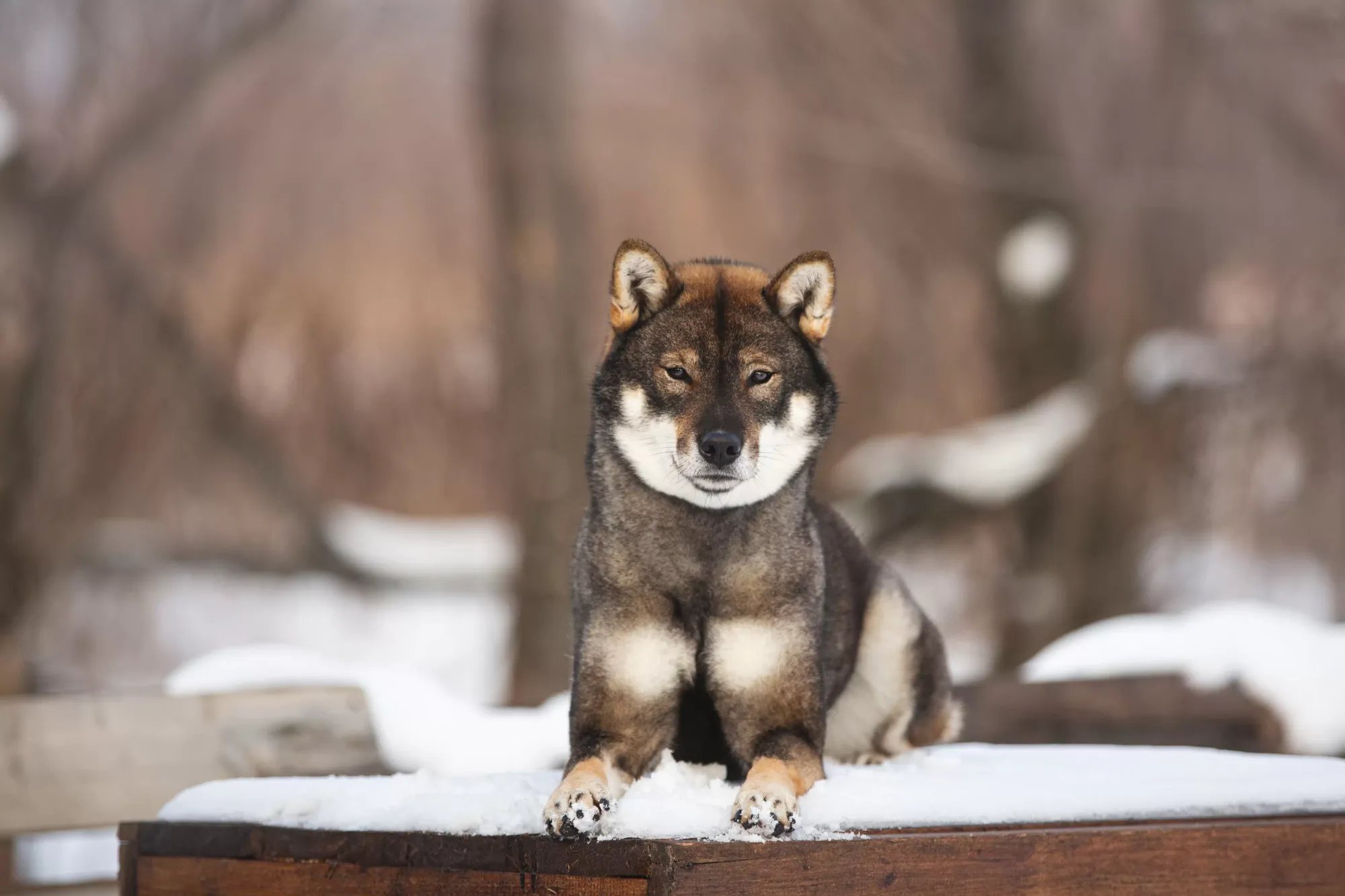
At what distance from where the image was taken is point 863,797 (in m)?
2.90

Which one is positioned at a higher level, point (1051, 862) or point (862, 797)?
point (862, 797)

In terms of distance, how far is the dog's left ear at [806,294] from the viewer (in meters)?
3.25

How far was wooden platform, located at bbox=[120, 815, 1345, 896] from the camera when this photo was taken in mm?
2604

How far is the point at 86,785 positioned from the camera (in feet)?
14.4

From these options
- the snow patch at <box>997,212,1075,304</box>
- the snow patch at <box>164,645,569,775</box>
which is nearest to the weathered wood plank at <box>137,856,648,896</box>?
the snow patch at <box>164,645,569,775</box>

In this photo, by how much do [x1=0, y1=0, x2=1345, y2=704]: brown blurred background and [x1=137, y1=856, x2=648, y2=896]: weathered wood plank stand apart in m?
5.13

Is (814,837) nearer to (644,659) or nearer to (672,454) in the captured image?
(644,659)

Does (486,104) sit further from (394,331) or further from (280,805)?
(280,805)

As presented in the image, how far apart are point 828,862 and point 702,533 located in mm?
820

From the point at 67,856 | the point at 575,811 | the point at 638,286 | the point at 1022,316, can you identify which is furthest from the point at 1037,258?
the point at 575,811

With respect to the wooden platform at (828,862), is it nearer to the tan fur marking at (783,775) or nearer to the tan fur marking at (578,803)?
the tan fur marking at (578,803)

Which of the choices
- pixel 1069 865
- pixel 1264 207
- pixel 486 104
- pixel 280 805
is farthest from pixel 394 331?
pixel 1069 865

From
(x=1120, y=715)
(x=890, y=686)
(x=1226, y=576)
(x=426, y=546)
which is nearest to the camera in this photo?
(x=890, y=686)

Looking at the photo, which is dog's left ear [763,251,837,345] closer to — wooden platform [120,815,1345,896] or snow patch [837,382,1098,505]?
wooden platform [120,815,1345,896]
